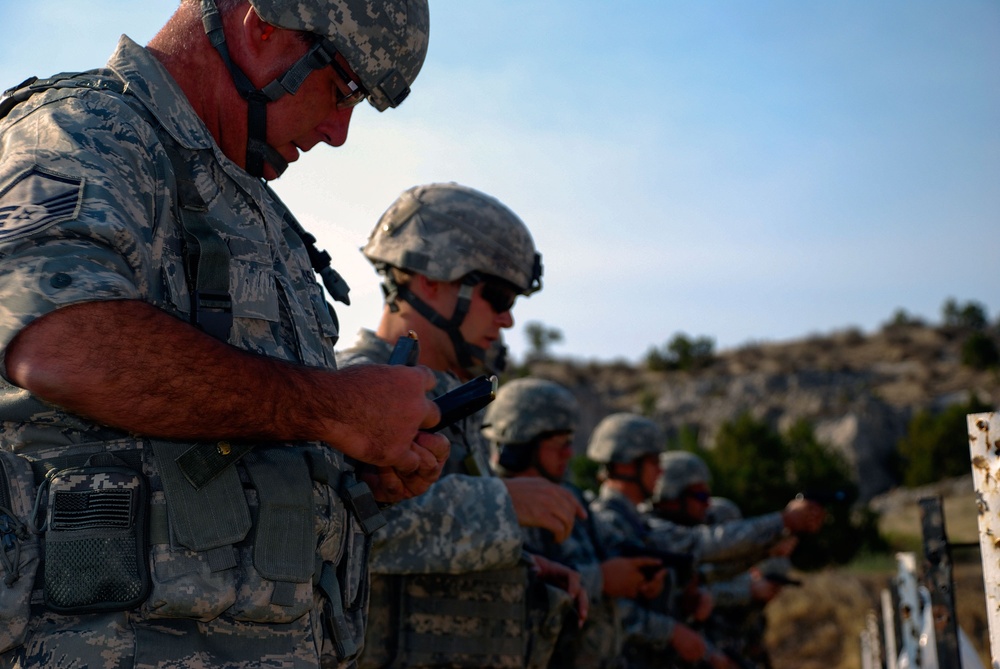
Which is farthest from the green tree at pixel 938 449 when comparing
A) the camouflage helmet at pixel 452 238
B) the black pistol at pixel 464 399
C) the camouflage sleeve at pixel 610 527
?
the black pistol at pixel 464 399

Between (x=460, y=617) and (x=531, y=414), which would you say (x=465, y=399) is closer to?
(x=460, y=617)

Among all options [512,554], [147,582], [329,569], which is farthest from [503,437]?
[147,582]

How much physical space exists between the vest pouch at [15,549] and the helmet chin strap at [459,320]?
2713mm

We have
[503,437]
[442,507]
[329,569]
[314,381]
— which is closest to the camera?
[314,381]

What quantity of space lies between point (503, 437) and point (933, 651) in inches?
116

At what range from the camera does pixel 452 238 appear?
488cm

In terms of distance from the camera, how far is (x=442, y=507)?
3.97 meters

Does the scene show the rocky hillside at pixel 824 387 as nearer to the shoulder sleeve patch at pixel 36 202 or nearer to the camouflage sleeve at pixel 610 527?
the camouflage sleeve at pixel 610 527

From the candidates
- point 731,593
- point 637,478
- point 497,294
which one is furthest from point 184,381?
point 731,593

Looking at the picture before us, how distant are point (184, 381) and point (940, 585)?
3.18m

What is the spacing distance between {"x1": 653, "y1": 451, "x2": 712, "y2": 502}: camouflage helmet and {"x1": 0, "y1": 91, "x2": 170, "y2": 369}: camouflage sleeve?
898cm

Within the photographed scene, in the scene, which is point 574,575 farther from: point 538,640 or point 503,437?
point 503,437

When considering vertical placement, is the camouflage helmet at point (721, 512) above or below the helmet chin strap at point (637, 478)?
above

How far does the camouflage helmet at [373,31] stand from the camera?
2711 mm
